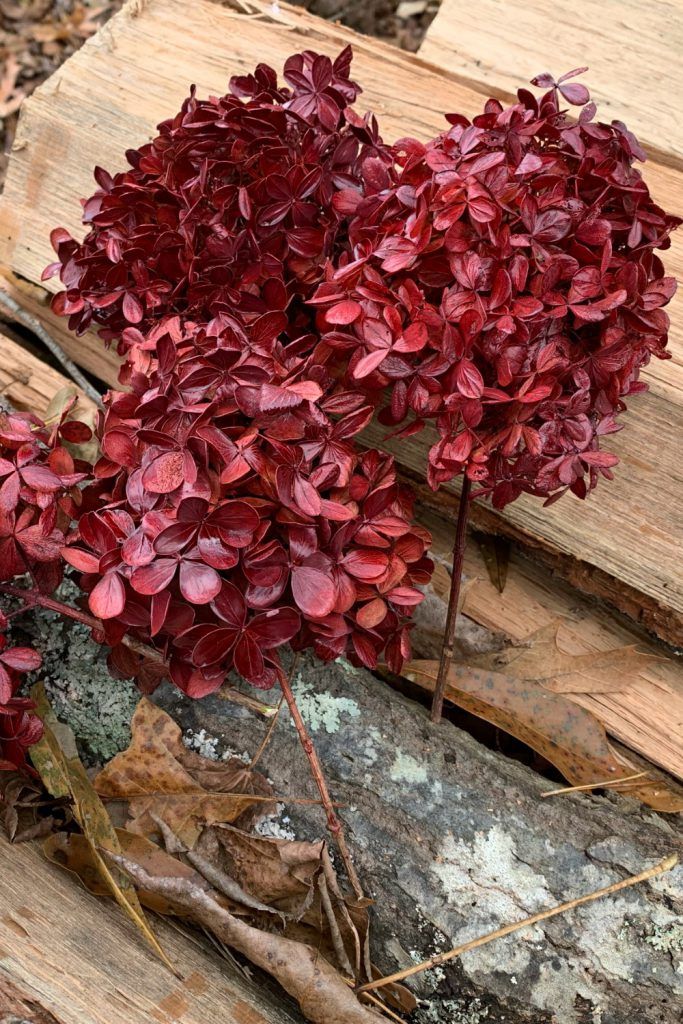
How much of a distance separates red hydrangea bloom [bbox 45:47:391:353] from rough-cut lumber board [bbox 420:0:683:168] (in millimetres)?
813

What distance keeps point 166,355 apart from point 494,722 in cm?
100

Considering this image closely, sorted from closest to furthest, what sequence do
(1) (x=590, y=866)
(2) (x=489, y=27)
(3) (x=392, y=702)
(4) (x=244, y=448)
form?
1. (4) (x=244, y=448)
2. (1) (x=590, y=866)
3. (3) (x=392, y=702)
4. (2) (x=489, y=27)

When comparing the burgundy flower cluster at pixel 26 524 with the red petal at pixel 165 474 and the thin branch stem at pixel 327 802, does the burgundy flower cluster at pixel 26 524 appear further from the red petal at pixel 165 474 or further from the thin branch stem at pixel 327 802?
the thin branch stem at pixel 327 802

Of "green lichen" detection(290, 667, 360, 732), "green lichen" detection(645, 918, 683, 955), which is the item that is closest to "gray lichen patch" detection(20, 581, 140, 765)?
"green lichen" detection(290, 667, 360, 732)

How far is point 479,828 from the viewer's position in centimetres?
173

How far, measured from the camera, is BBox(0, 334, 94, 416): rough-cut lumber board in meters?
2.26

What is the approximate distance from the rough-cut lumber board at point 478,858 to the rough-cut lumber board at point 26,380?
0.85 metres

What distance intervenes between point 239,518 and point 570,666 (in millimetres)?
934

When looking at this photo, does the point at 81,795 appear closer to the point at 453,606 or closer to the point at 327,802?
the point at 327,802

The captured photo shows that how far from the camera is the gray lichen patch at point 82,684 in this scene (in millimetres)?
1901

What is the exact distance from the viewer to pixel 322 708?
1853 millimetres

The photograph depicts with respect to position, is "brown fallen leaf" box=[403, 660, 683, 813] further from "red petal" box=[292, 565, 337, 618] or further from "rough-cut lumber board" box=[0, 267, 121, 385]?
"rough-cut lumber board" box=[0, 267, 121, 385]

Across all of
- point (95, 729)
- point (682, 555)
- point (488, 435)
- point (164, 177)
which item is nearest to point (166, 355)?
point (164, 177)

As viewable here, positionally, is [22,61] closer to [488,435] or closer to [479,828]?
[488,435]
